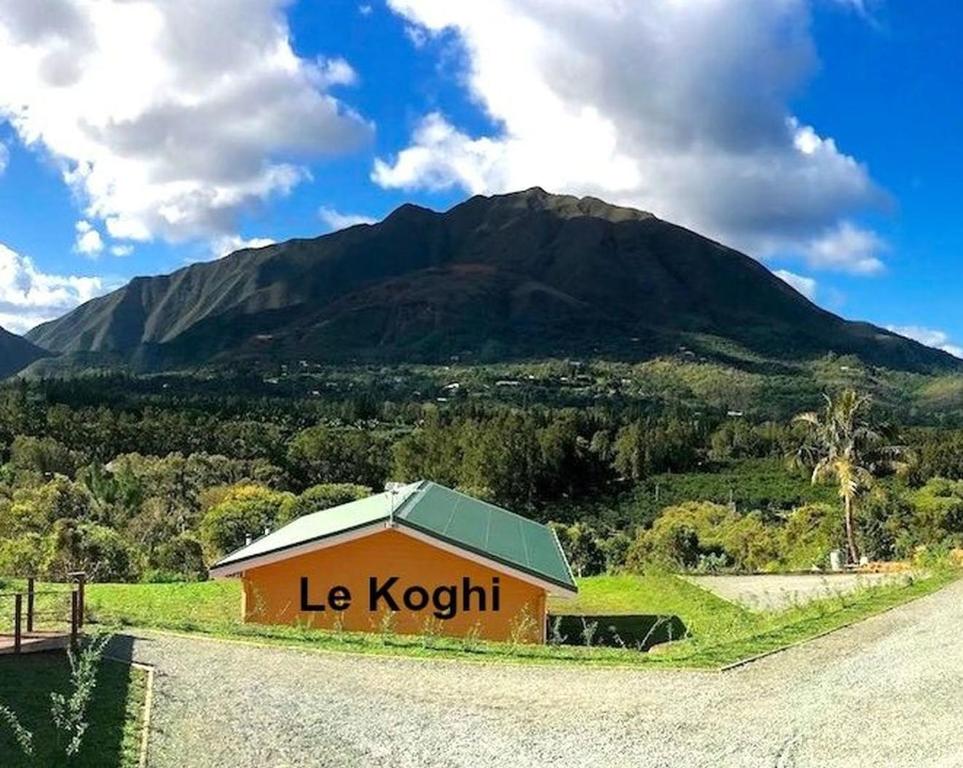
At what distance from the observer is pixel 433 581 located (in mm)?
16766

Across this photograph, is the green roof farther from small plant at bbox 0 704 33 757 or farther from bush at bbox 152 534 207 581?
bush at bbox 152 534 207 581

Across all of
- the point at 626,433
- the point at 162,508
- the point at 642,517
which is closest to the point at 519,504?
the point at 642,517

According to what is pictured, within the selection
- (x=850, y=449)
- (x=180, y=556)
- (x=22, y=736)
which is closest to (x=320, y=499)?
(x=180, y=556)

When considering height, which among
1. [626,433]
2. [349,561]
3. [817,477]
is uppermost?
[626,433]

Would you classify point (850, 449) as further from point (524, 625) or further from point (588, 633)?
point (588, 633)

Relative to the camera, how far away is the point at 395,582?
662 inches

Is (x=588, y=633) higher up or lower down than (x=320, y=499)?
lower down

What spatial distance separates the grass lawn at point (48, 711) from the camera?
7.53 metres

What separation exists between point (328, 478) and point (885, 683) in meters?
77.8

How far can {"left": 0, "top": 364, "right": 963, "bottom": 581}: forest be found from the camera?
122ft

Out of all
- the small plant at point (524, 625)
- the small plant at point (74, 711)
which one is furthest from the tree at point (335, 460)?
the small plant at point (74, 711)

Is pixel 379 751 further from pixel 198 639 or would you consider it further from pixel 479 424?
pixel 479 424

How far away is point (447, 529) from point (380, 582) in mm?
1453

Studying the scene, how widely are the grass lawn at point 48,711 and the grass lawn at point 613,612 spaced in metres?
3.04
